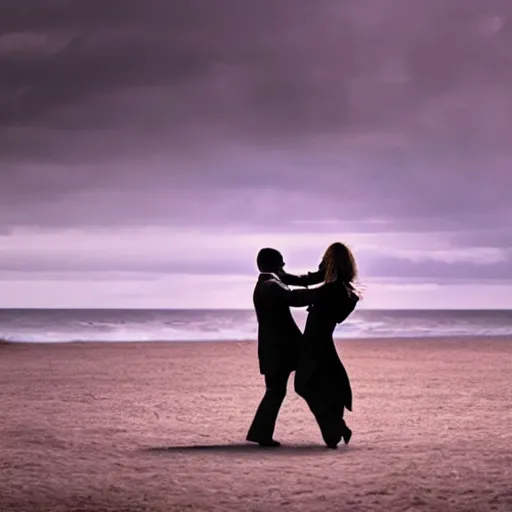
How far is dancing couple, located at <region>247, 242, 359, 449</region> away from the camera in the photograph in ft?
37.4

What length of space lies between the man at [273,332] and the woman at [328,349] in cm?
18

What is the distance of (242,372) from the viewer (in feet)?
75.7

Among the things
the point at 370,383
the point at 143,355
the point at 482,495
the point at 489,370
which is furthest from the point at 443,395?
the point at 143,355

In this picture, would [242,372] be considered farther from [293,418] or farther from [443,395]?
[293,418]

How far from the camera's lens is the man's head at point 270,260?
11672 mm

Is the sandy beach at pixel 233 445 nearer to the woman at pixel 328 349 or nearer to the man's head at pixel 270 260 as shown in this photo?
the woman at pixel 328 349

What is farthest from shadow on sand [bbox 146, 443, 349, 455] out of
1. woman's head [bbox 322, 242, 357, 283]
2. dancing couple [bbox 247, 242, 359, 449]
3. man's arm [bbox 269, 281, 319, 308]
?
woman's head [bbox 322, 242, 357, 283]

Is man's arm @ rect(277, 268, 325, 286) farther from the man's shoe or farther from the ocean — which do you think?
the ocean

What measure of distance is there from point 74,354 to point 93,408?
548 inches

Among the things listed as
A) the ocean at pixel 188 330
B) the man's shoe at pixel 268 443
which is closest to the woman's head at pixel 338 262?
the man's shoe at pixel 268 443

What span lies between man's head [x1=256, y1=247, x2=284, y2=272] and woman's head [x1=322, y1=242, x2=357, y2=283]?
612mm

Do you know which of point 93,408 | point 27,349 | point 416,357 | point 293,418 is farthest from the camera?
point 27,349

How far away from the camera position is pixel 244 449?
11742 millimetres

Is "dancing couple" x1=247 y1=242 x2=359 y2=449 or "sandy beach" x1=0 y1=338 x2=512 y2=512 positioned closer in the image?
"sandy beach" x1=0 y1=338 x2=512 y2=512
